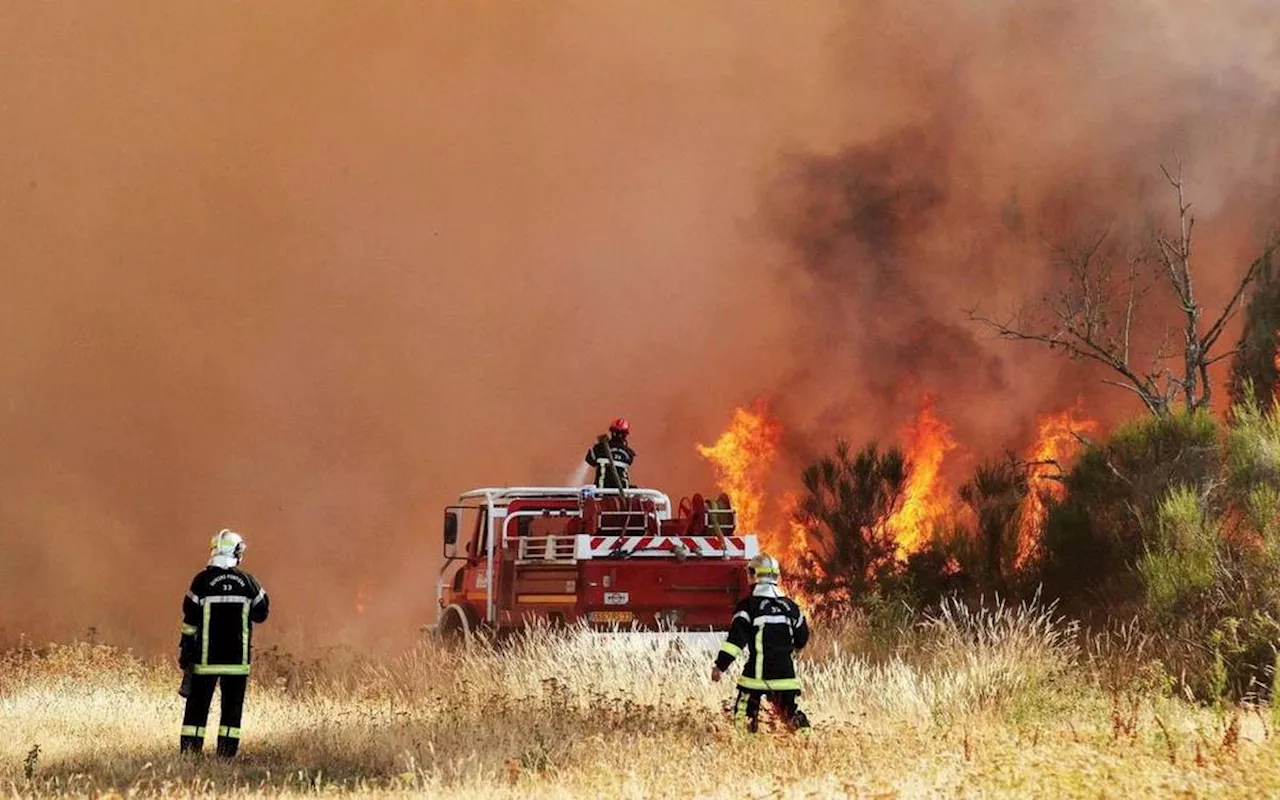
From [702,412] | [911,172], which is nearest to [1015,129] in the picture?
[911,172]

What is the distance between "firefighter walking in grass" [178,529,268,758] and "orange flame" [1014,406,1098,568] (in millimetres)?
9113

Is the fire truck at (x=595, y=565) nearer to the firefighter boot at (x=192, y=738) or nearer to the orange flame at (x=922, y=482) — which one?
the firefighter boot at (x=192, y=738)

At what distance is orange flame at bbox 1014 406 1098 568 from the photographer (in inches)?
678

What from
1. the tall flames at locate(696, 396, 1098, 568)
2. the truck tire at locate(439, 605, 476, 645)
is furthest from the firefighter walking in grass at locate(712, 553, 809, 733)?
the tall flames at locate(696, 396, 1098, 568)

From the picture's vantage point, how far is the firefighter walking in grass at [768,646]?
398 inches

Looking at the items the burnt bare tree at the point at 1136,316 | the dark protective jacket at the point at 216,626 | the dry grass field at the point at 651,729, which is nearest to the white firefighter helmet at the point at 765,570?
the dry grass field at the point at 651,729

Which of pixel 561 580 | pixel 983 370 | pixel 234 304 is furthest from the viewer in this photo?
pixel 234 304

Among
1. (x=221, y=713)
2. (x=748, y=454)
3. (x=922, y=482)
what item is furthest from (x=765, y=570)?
(x=748, y=454)

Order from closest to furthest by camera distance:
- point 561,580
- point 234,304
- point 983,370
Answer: point 561,580 < point 983,370 < point 234,304

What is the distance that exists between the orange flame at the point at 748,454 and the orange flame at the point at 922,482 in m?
2.22

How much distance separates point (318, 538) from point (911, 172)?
41.4ft

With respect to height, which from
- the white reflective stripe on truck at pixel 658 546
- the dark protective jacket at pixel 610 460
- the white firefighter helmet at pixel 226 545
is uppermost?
the dark protective jacket at pixel 610 460

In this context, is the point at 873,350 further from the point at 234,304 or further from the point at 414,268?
the point at 234,304

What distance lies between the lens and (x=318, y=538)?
91.0 feet
